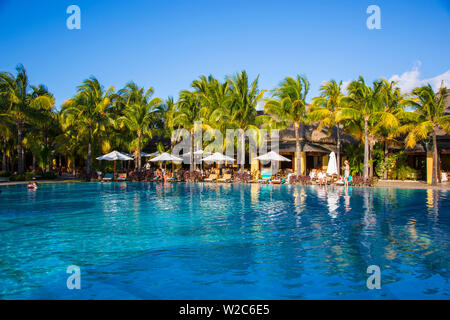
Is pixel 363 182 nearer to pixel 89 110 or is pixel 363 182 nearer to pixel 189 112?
pixel 189 112

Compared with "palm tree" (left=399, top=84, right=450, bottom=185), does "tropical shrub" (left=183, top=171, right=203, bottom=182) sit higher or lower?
A: lower

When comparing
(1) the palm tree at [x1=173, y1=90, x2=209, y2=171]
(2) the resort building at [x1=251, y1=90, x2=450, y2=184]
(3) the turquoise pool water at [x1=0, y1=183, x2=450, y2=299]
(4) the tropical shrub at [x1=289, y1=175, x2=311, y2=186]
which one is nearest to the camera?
(3) the turquoise pool water at [x1=0, y1=183, x2=450, y2=299]

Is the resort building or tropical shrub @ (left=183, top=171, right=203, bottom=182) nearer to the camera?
tropical shrub @ (left=183, top=171, right=203, bottom=182)

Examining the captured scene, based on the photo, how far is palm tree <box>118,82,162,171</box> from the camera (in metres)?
29.6

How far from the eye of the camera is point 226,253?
6.77 metres

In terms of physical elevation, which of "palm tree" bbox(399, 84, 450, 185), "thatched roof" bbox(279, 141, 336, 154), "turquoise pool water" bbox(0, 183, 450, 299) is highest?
"palm tree" bbox(399, 84, 450, 185)

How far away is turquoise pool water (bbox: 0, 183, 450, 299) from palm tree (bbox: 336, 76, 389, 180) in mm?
11502

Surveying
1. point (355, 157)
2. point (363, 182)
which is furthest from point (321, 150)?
point (363, 182)

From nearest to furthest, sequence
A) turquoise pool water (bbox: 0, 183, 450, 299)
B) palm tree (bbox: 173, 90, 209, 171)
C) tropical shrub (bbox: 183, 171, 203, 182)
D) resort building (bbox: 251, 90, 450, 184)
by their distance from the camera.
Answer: turquoise pool water (bbox: 0, 183, 450, 299)
tropical shrub (bbox: 183, 171, 203, 182)
resort building (bbox: 251, 90, 450, 184)
palm tree (bbox: 173, 90, 209, 171)

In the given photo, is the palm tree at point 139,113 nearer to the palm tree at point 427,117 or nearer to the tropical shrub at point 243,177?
the tropical shrub at point 243,177

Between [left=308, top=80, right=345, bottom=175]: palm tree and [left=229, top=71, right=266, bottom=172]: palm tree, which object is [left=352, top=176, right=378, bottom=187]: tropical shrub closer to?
[left=308, top=80, right=345, bottom=175]: palm tree

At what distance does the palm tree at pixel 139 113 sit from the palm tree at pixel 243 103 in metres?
7.15

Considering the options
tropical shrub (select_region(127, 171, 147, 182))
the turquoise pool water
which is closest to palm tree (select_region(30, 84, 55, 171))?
tropical shrub (select_region(127, 171, 147, 182))
